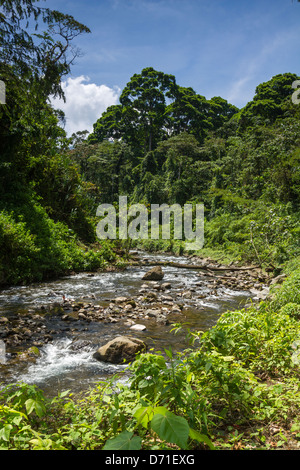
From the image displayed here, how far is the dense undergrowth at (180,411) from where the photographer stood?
1770mm

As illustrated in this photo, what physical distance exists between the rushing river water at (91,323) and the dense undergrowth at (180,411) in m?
0.82

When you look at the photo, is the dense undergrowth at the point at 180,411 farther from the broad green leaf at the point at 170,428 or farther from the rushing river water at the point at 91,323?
the rushing river water at the point at 91,323

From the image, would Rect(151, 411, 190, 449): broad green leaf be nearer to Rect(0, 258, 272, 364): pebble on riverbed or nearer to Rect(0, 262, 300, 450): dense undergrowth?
Rect(0, 262, 300, 450): dense undergrowth

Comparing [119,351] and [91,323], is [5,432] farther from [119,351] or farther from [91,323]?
[91,323]

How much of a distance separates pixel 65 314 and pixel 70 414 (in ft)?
14.3

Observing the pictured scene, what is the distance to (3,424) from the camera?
1908 millimetres

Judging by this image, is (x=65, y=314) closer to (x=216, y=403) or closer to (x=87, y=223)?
(x=216, y=403)

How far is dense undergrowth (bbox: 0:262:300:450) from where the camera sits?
1.77 metres

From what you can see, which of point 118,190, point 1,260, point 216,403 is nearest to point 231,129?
point 118,190

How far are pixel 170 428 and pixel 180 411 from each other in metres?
0.77

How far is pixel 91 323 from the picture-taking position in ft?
20.2

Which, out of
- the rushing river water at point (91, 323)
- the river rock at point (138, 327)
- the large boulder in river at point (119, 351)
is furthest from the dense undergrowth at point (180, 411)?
the river rock at point (138, 327)

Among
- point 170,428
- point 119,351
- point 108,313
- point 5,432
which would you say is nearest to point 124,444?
point 170,428

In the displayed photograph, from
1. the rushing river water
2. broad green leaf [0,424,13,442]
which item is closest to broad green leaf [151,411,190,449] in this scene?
broad green leaf [0,424,13,442]
